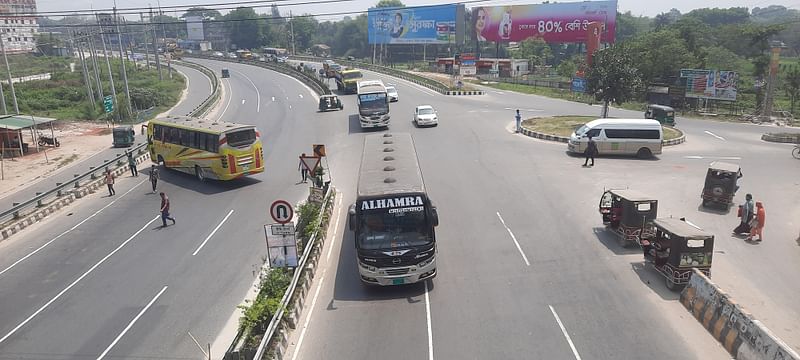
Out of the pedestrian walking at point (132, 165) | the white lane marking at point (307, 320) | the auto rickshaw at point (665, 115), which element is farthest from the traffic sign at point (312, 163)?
the auto rickshaw at point (665, 115)

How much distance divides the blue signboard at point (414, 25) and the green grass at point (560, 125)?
59.9 metres

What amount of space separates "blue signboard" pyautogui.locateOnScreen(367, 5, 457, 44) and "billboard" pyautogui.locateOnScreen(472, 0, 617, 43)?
5.20 m

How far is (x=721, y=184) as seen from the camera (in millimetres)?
20500

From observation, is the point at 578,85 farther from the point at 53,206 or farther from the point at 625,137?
the point at 53,206

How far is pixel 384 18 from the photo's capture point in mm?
103625

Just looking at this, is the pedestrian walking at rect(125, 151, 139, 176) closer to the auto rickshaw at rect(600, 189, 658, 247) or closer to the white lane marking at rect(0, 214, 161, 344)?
the white lane marking at rect(0, 214, 161, 344)

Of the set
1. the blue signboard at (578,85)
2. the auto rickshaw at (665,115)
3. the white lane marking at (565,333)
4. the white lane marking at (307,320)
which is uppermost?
the blue signboard at (578,85)

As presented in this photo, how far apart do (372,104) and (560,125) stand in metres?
13.9

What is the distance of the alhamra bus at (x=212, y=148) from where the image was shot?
2528cm

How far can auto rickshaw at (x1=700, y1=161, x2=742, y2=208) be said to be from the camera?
20.4 meters

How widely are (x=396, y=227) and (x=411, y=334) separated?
9.79 feet

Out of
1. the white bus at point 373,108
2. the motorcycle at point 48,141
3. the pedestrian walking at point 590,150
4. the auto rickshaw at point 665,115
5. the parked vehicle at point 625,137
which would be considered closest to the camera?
the pedestrian walking at point 590,150

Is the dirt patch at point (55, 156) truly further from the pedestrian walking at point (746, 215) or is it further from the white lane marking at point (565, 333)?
the pedestrian walking at point (746, 215)

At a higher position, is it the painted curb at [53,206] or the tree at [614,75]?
the tree at [614,75]
